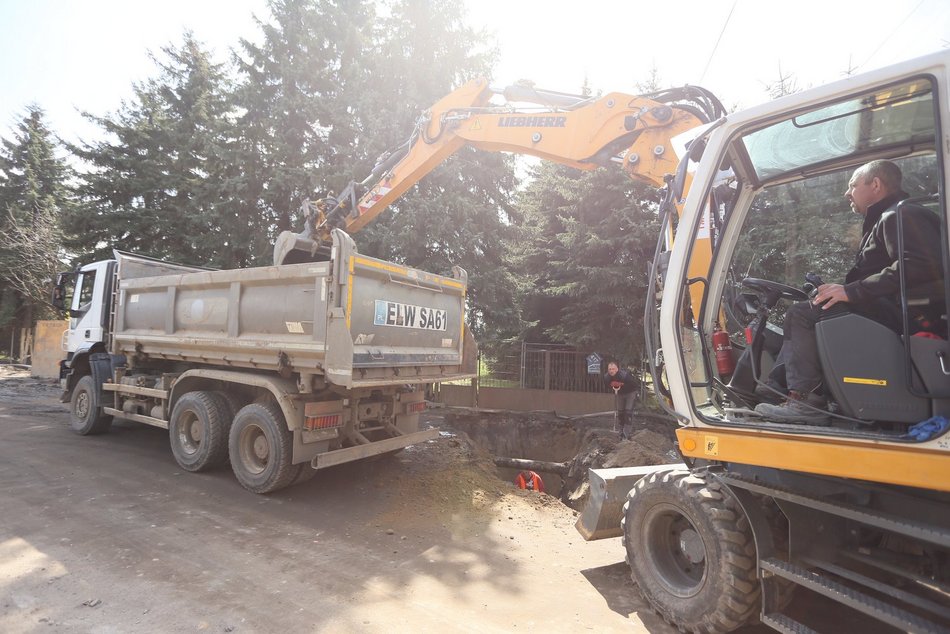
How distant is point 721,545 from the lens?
2818 millimetres

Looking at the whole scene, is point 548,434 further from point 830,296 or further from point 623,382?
point 830,296

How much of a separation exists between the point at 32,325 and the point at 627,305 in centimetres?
2859

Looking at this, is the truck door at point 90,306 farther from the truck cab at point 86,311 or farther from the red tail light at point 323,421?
the red tail light at point 323,421

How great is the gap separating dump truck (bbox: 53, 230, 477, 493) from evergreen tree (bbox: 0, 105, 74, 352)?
16252 millimetres

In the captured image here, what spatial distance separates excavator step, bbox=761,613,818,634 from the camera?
2.44 meters

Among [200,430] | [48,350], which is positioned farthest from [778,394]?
[48,350]

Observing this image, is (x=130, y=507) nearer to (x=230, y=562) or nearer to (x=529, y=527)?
(x=230, y=562)

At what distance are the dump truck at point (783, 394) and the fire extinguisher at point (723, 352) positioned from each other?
10 millimetres

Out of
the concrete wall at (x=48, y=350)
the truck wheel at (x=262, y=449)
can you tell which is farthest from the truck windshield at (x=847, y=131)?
the concrete wall at (x=48, y=350)

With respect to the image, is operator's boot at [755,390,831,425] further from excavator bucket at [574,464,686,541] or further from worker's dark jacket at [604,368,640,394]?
worker's dark jacket at [604,368,640,394]

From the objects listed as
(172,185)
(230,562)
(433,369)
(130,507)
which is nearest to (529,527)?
(433,369)

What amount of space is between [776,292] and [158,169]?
71.5 ft

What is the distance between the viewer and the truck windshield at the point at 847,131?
2.51 m

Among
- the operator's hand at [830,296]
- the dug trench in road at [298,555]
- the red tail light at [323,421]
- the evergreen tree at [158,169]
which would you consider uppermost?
the evergreen tree at [158,169]
